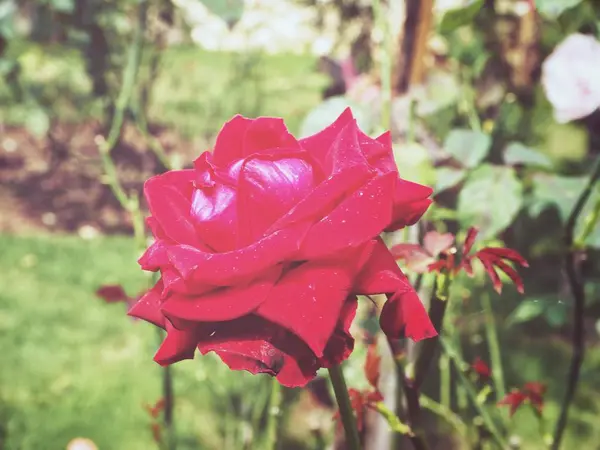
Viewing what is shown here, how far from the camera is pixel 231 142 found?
475 millimetres

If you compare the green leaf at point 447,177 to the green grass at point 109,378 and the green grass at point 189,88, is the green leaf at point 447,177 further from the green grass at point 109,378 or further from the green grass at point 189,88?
the green grass at point 189,88

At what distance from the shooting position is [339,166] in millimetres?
410

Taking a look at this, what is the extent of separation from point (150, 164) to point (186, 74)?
1157 mm

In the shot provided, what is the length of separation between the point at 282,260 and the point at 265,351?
51 mm

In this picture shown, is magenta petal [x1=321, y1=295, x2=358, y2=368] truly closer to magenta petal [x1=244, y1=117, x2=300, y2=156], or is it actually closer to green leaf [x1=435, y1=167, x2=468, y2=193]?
magenta petal [x1=244, y1=117, x2=300, y2=156]

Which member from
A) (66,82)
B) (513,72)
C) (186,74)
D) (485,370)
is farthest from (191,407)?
(186,74)

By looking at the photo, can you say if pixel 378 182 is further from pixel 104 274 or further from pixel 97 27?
pixel 97 27

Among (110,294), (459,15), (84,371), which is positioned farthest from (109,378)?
(459,15)

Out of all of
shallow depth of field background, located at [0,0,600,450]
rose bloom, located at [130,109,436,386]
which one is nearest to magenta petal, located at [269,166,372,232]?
rose bloom, located at [130,109,436,386]

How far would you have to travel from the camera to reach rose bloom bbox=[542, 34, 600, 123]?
69 centimetres

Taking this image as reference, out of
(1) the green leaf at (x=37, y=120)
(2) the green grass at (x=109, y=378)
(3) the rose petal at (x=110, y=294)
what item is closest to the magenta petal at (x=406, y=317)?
(2) the green grass at (x=109, y=378)

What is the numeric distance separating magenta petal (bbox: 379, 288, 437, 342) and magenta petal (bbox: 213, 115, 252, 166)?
0.50 ft

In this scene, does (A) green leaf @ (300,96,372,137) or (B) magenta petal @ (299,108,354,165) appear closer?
(B) magenta petal @ (299,108,354,165)

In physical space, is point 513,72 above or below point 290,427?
above
